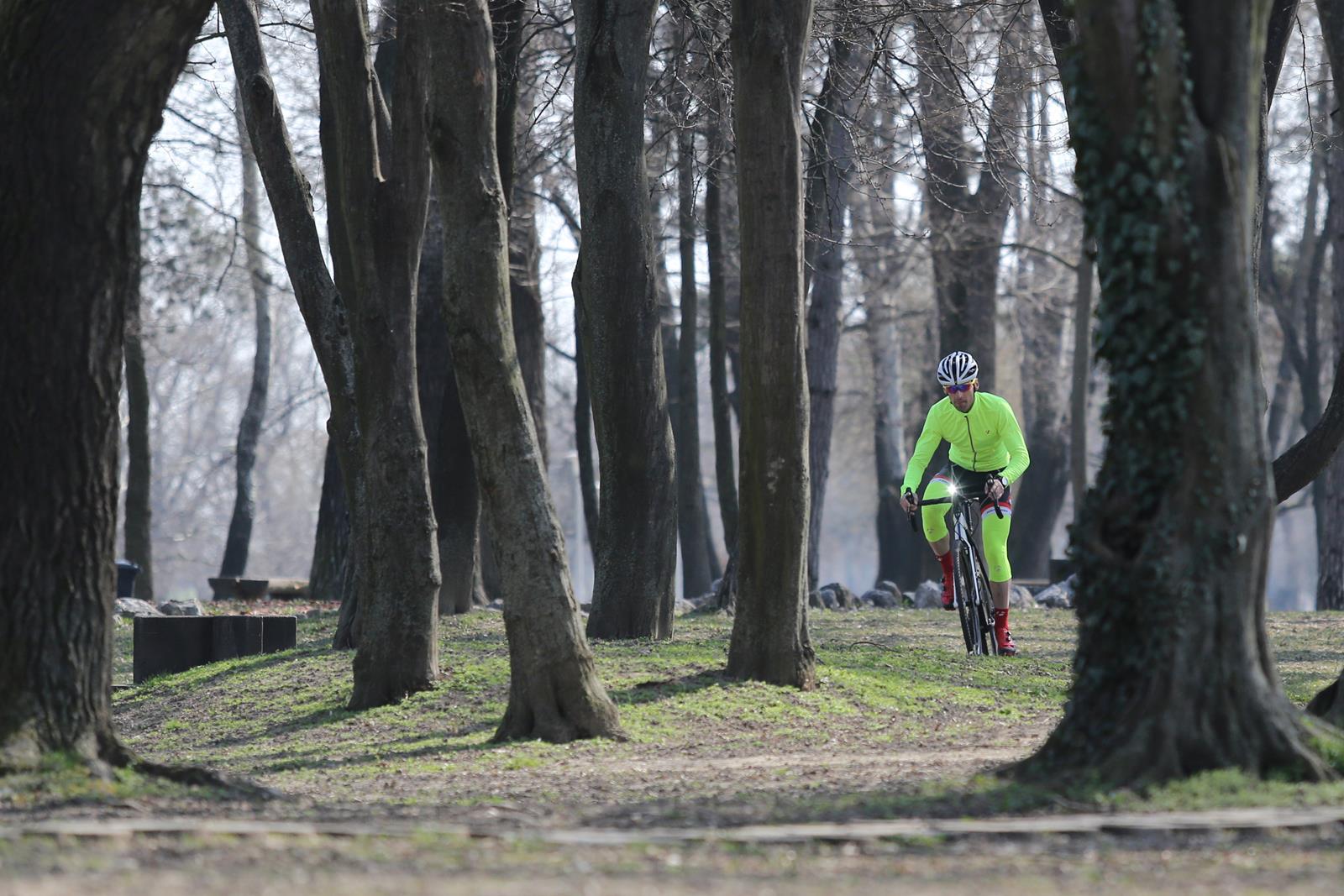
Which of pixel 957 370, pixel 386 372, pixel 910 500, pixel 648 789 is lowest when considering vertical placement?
pixel 648 789

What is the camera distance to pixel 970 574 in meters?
12.1

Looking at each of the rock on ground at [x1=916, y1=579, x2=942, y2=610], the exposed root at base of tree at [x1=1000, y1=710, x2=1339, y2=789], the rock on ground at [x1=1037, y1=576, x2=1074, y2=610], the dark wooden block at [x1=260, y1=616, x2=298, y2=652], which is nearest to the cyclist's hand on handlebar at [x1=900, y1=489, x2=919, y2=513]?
the exposed root at base of tree at [x1=1000, y1=710, x2=1339, y2=789]

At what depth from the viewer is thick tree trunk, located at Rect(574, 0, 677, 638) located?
40.9 ft

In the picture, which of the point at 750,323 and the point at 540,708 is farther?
the point at 750,323

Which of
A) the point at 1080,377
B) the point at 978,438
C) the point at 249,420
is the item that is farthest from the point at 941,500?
the point at 249,420

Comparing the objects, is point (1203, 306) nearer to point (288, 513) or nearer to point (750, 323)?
point (750, 323)

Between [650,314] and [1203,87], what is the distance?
262 inches

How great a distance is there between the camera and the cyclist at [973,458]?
11.6 m

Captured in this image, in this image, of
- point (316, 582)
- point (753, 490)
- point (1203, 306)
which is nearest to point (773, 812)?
point (1203, 306)

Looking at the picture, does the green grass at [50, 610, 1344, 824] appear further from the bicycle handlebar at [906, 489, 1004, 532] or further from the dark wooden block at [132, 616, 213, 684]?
the bicycle handlebar at [906, 489, 1004, 532]

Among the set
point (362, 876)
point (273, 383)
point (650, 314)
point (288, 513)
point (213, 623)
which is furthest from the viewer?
point (288, 513)

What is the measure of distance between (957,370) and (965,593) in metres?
1.79

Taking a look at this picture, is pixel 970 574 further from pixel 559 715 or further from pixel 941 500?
pixel 559 715

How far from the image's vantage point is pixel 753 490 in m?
10.4
